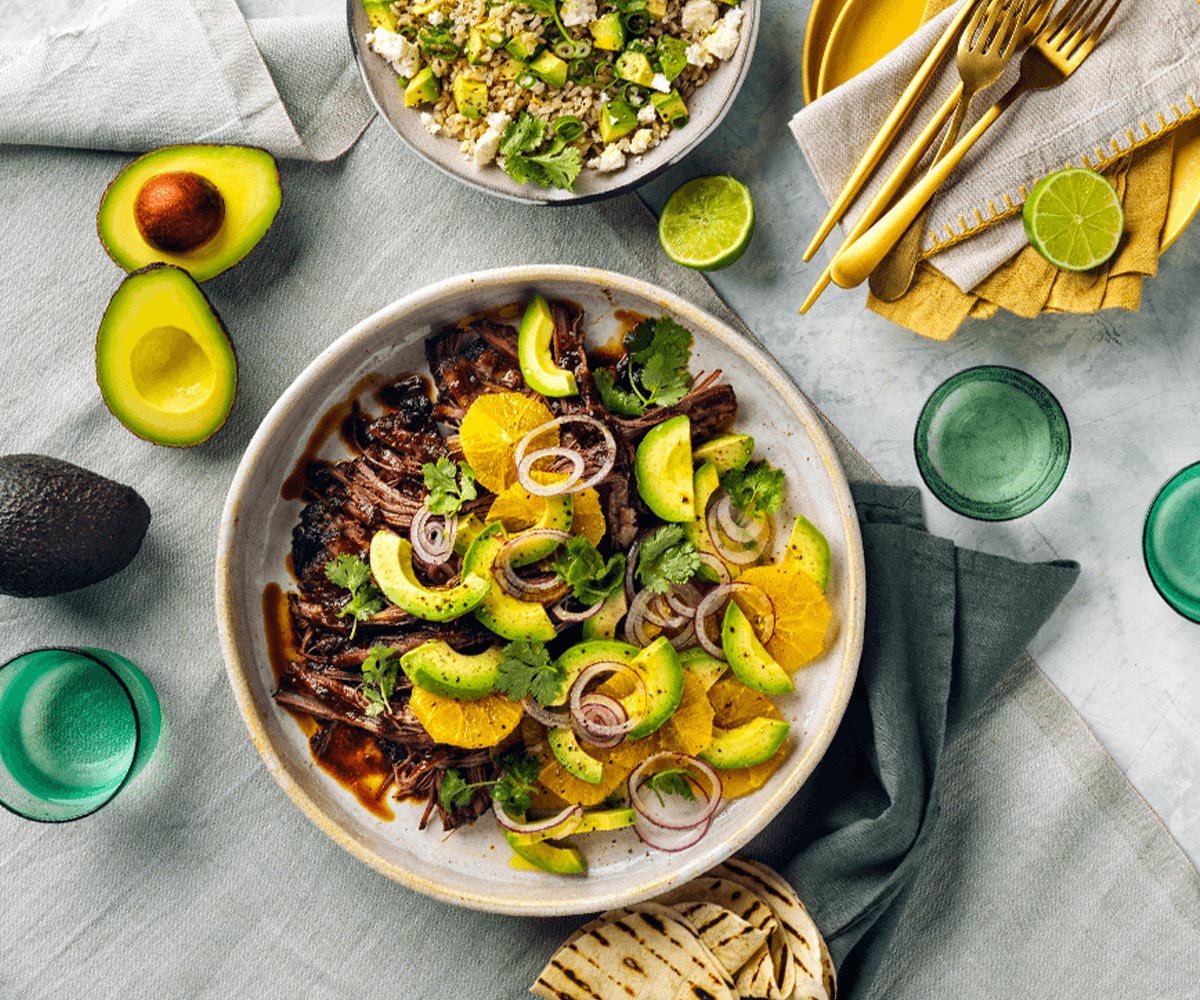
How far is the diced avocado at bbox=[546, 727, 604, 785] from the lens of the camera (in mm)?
2311

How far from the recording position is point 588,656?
2.31m

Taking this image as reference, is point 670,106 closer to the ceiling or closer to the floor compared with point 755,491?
closer to the ceiling

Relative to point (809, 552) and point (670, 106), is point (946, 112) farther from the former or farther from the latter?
point (809, 552)

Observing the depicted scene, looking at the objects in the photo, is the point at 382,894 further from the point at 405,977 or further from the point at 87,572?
the point at 87,572

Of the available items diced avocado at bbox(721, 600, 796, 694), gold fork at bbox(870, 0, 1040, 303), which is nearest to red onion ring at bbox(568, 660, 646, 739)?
diced avocado at bbox(721, 600, 796, 694)

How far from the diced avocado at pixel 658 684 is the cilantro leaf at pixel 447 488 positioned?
52 cm

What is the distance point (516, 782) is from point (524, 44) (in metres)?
1.67

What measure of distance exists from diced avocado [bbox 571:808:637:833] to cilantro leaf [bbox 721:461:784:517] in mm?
737

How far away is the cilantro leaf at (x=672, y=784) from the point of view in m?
2.38

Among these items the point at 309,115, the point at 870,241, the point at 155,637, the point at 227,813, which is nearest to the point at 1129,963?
the point at 870,241

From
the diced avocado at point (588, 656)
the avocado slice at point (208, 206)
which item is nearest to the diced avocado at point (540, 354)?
the diced avocado at point (588, 656)

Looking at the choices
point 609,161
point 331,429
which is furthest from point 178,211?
point 609,161

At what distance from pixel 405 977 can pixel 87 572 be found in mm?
1296

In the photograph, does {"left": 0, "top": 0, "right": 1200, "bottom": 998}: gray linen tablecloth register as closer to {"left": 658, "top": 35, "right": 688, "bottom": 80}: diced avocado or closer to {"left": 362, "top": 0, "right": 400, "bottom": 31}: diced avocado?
{"left": 362, "top": 0, "right": 400, "bottom": 31}: diced avocado
